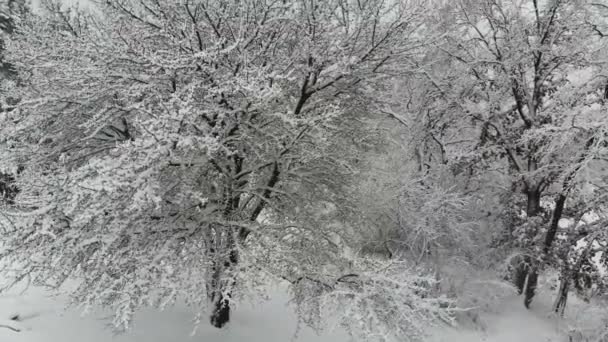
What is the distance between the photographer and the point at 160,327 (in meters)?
8.20

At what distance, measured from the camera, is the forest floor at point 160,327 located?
7.47 metres

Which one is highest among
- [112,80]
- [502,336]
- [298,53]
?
[298,53]

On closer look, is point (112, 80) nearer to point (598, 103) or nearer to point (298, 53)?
point (298, 53)

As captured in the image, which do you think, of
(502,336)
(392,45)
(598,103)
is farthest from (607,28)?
Answer: (502,336)

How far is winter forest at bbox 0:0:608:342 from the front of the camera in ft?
19.3

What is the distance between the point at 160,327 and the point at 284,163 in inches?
146

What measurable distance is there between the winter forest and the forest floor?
155 millimetres

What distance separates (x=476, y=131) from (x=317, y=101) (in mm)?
9424

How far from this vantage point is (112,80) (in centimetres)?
675

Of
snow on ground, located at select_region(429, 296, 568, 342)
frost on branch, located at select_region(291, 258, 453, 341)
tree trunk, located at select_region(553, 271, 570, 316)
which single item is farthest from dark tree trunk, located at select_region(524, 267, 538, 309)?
frost on branch, located at select_region(291, 258, 453, 341)

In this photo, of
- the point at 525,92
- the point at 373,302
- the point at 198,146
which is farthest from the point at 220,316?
the point at 525,92

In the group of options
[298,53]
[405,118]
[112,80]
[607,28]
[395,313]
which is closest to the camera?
[395,313]

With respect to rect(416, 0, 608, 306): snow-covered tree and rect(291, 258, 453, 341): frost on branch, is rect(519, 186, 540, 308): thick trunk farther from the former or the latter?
rect(291, 258, 453, 341): frost on branch

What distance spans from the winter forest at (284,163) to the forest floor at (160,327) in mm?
155
